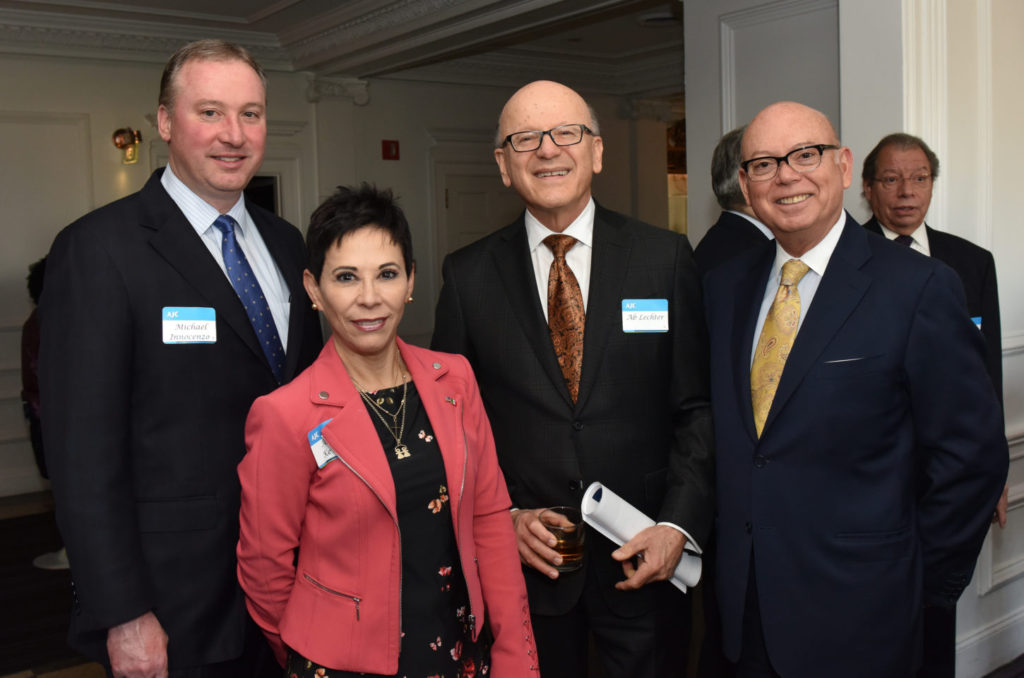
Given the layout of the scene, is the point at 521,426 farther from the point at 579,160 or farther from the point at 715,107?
the point at 715,107

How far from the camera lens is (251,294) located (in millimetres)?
1810

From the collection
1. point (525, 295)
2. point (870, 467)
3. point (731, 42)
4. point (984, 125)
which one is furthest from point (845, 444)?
point (731, 42)

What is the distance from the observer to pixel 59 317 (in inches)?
63.1

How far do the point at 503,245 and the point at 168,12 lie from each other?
5703 mm

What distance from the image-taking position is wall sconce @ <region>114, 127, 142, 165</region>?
690cm

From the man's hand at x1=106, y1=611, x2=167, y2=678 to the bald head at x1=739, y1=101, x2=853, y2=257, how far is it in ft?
4.78

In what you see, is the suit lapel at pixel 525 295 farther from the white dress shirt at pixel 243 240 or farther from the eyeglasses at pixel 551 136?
the white dress shirt at pixel 243 240

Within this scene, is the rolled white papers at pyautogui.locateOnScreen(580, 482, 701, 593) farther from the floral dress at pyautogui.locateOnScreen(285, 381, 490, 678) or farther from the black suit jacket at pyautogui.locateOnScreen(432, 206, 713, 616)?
the floral dress at pyautogui.locateOnScreen(285, 381, 490, 678)

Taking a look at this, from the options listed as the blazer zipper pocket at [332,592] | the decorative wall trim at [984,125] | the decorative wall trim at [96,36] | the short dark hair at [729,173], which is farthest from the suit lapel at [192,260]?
the decorative wall trim at [96,36]

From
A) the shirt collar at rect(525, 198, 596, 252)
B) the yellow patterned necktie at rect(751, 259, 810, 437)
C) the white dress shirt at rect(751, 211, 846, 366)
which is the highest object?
the shirt collar at rect(525, 198, 596, 252)

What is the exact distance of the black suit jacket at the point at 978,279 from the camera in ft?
9.46

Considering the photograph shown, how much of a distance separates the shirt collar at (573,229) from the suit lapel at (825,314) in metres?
0.48

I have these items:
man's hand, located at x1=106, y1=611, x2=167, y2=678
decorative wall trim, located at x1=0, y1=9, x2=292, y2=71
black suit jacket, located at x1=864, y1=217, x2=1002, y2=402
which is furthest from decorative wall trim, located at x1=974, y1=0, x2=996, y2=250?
decorative wall trim, located at x1=0, y1=9, x2=292, y2=71

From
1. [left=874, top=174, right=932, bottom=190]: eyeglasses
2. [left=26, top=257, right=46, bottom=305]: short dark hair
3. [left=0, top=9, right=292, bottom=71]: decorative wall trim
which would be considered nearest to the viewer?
[left=874, top=174, right=932, bottom=190]: eyeglasses
